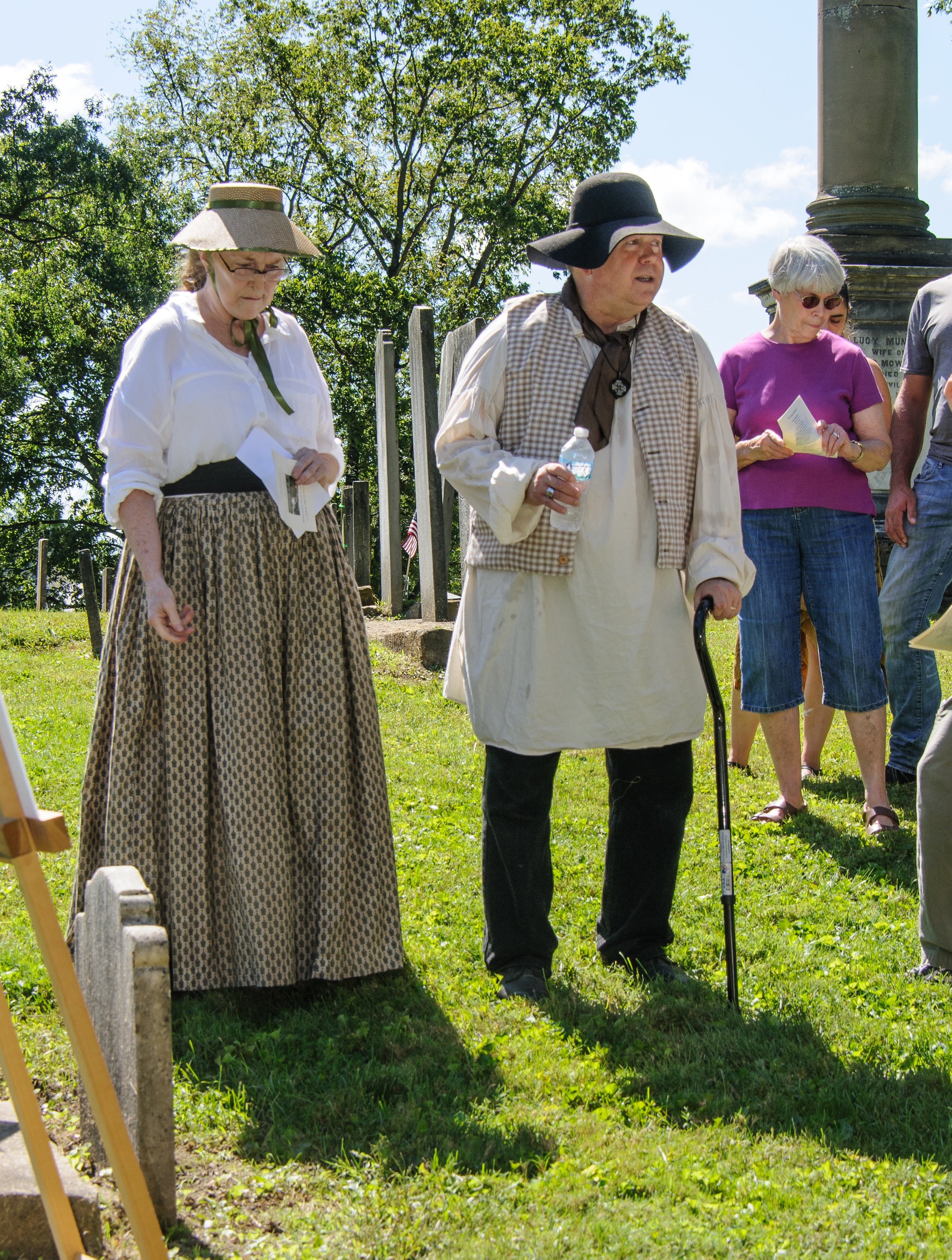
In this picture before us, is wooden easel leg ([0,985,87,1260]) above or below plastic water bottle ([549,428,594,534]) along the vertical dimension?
below

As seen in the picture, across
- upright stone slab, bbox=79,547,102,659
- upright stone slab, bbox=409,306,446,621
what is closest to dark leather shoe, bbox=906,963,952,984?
upright stone slab, bbox=409,306,446,621

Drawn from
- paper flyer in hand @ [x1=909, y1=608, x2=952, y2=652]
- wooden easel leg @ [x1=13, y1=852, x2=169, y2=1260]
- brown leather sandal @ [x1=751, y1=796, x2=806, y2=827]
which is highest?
paper flyer in hand @ [x1=909, y1=608, x2=952, y2=652]

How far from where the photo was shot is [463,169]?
30.8m

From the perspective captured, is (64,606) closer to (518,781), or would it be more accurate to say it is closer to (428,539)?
(428,539)

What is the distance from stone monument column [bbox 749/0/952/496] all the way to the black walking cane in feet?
20.6

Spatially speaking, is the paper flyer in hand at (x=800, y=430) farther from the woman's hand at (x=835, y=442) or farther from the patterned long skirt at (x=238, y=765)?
the patterned long skirt at (x=238, y=765)

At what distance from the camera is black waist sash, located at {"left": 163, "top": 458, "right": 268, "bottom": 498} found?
400cm

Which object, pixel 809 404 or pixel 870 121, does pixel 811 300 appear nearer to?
pixel 809 404

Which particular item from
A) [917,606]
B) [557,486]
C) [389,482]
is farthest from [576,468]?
[389,482]

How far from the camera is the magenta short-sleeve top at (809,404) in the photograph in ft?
17.9

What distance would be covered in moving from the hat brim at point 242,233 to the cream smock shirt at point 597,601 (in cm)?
65

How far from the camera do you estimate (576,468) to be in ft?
12.5

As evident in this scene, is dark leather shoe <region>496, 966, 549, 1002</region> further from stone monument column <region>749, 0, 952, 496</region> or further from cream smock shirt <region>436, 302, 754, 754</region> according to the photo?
stone monument column <region>749, 0, 952, 496</region>

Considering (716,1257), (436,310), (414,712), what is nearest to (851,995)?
(716,1257)
